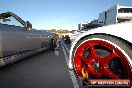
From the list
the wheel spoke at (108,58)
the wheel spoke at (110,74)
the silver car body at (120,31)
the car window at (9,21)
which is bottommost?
the wheel spoke at (110,74)

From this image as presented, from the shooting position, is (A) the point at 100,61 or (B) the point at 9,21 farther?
(B) the point at 9,21

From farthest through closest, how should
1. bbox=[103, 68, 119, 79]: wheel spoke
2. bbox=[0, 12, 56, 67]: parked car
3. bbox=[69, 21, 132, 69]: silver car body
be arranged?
bbox=[0, 12, 56, 67]: parked car < bbox=[103, 68, 119, 79]: wheel spoke < bbox=[69, 21, 132, 69]: silver car body

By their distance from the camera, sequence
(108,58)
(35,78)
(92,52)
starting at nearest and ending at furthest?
1. (108,58)
2. (92,52)
3. (35,78)

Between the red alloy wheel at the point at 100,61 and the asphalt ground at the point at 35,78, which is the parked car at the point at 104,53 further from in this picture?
the asphalt ground at the point at 35,78

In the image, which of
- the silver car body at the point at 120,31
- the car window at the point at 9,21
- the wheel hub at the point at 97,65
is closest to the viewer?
the silver car body at the point at 120,31

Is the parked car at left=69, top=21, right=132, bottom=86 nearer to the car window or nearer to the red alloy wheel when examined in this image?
the red alloy wheel

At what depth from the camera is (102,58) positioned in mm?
3150

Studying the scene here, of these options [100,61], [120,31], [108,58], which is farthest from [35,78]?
[120,31]

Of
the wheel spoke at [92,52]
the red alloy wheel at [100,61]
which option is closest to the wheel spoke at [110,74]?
the red alloy wheel at [100,61]

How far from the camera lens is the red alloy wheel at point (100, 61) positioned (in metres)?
3.02

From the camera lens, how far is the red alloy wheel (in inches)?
119

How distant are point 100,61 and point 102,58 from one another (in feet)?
0.17

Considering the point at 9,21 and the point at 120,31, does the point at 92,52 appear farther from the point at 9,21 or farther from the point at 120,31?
the point at 9,21

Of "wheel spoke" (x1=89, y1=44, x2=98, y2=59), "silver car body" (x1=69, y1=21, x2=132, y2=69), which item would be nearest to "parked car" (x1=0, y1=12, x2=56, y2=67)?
"wheel spoke" (x1=89, y1=44, x2=98, y2=59)
